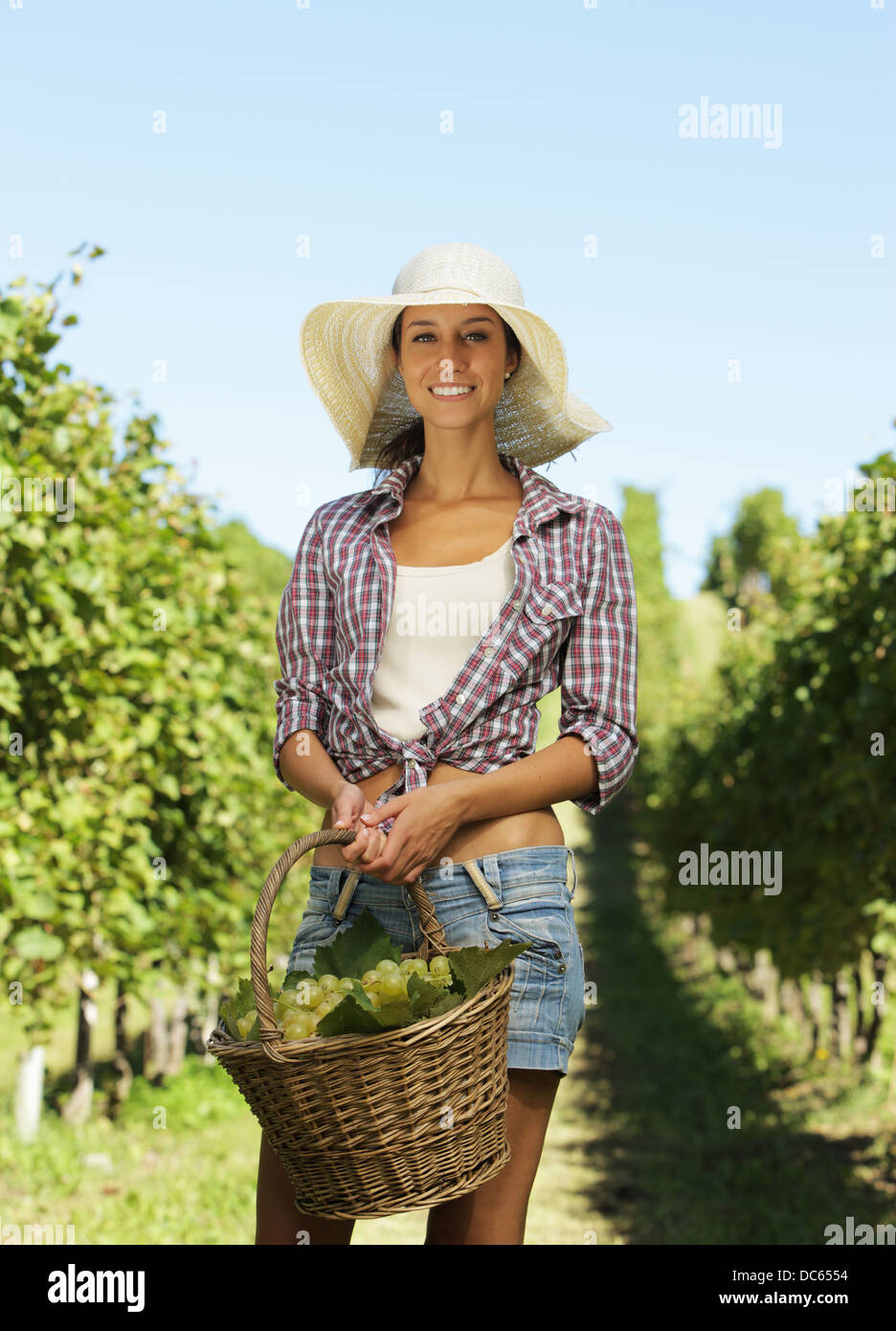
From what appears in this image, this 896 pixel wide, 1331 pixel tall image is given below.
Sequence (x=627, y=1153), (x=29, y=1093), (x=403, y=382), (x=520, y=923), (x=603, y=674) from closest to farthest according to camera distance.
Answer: (x=520, y=923), (x=603, y=674), (x=403, y=382), (x=29, y=1093), (x=627, y=1153)

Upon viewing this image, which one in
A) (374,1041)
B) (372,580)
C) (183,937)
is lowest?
(183,937)

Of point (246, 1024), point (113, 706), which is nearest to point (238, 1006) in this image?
point (246, 1024)

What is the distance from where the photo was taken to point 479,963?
1.84m

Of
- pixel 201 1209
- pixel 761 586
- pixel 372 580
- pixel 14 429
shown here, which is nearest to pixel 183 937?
pixel 201 1209

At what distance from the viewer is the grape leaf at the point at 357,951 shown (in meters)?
2.03

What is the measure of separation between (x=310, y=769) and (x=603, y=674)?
52 centimetres

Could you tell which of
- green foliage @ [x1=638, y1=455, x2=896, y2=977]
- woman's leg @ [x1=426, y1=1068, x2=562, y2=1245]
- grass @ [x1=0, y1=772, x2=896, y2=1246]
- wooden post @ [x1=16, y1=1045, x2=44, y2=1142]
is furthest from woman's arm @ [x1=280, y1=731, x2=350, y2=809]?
wooden post @ [x1=16, y1=1045, x2=44, y2=1142]

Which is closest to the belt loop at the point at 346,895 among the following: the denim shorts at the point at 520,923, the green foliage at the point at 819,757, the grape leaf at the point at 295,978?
the denim shorts at the point at 520,923

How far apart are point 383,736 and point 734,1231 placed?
5273 mm

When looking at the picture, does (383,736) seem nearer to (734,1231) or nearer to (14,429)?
(14,429)

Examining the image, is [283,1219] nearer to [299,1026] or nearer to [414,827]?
[299,1026]

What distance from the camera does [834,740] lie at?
6457 mm

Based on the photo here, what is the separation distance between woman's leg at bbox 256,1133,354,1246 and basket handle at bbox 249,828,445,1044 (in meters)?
0.36
